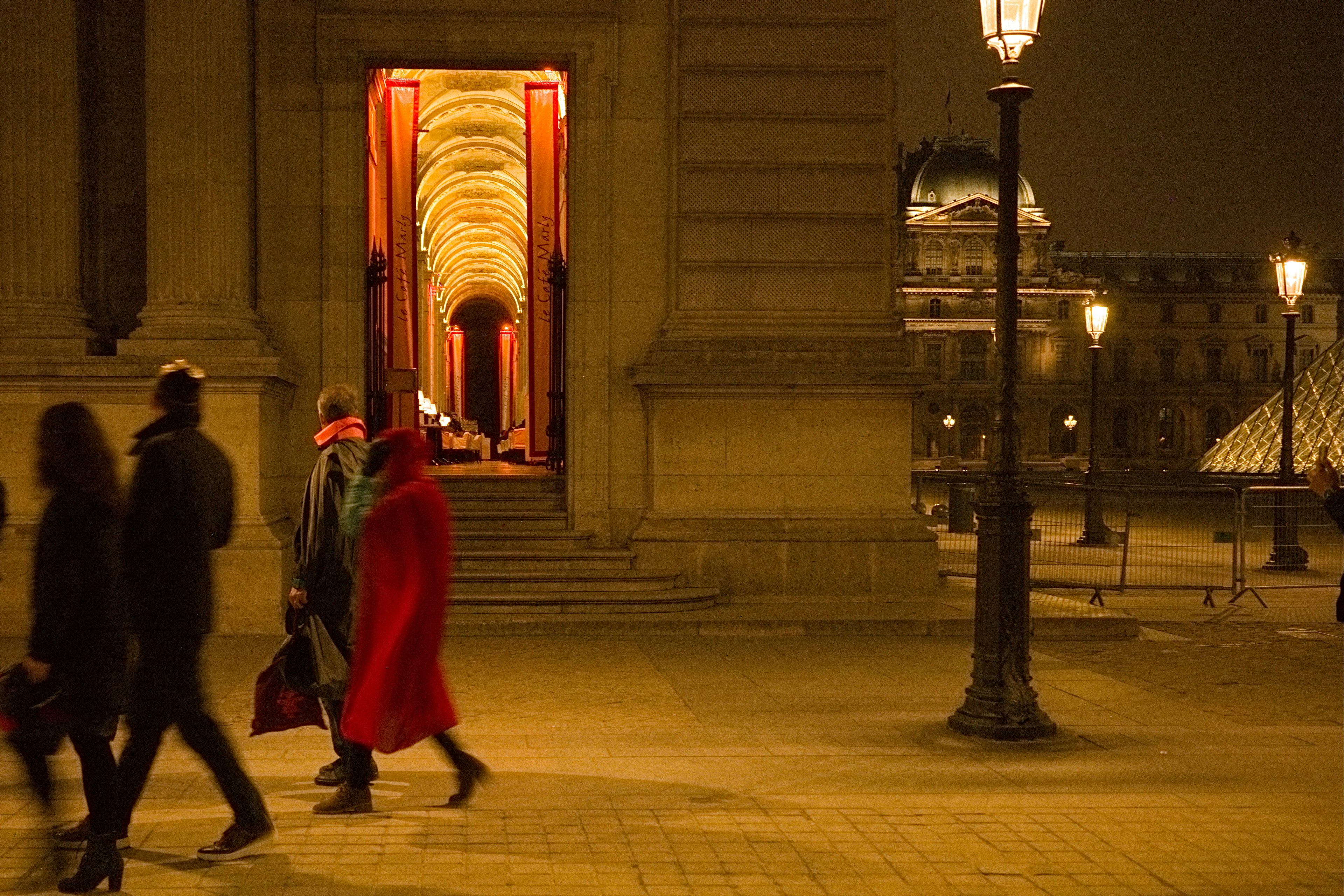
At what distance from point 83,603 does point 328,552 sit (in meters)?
1.84

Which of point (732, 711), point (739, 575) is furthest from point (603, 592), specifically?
point (732, 711)

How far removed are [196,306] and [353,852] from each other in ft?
27.7

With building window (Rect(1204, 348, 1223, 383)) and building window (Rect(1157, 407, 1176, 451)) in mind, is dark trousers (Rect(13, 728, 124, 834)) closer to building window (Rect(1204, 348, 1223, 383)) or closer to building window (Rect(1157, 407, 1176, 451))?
building window (Rect(1157, 407, 1176, 451))

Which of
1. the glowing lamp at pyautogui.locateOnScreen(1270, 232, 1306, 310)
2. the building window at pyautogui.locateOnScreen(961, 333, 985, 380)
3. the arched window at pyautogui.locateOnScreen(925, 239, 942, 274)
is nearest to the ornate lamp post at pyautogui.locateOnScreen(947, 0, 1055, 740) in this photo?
the glowing lamp at pyautogui.locateOnScreen(1270, 232, 1306, 310)

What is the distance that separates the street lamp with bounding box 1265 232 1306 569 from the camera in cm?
2114

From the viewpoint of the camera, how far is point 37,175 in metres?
13.8

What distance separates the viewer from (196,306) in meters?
13.8

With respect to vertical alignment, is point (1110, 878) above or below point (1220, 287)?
below

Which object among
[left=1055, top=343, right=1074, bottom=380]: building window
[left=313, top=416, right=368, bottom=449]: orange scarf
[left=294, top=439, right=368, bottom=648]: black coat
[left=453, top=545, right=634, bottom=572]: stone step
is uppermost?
[left=1055, top=343, right=1074, bottom=380]: building window

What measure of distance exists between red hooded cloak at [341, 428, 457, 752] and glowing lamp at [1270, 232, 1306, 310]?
19.9 meters

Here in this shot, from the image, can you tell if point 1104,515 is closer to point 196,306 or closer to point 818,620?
point 818,620

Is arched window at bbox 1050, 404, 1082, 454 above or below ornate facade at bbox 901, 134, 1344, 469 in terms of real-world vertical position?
below

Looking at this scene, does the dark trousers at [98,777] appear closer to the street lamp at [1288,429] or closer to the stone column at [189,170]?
the stone column at [189,170]

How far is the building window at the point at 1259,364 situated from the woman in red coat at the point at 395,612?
5080 inches
